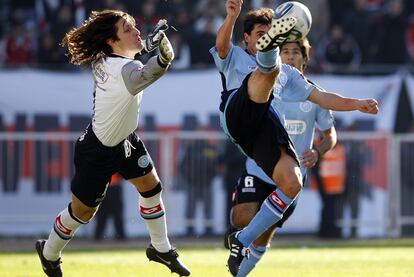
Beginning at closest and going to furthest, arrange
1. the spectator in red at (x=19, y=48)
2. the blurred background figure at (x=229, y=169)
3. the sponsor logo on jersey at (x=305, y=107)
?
1. the sponsor logo on jersey at (x=305, y=107)
2. the blurred background figure at (x=229, y=169)
3. the spectator in red at (x=19, y=48)

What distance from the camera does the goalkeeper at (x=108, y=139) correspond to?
992cm

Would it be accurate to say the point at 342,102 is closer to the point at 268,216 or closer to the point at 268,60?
the point at 268,60

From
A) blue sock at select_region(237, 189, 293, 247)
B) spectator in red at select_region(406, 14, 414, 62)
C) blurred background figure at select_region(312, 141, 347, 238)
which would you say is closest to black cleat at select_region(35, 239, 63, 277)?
blue sock at select_region(237, 189, 293, 247)

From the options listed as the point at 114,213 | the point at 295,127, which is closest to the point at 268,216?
the point at 295,127

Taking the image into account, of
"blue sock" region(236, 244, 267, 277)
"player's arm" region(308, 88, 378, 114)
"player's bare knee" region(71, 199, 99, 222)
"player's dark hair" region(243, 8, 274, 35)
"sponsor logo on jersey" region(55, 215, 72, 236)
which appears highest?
"player's dark hair" region(243, 8, 274, 35)

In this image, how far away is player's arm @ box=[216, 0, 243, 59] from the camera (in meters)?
9.83

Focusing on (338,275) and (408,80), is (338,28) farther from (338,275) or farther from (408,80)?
(338,275)

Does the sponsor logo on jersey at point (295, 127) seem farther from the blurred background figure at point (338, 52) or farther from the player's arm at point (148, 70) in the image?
the blurred background figure at point (338, 52)

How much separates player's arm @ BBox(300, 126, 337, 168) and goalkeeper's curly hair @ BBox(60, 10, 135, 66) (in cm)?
208

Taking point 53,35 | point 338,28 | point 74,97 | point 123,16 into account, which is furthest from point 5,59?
point 123,16

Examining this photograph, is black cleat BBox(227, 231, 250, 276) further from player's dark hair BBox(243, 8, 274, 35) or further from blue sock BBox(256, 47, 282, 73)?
player's dark hair BBox(243, 8, 274, 35)

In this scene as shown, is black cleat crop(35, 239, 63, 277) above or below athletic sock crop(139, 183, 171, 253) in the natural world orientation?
below

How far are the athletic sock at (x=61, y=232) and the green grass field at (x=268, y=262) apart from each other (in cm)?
110

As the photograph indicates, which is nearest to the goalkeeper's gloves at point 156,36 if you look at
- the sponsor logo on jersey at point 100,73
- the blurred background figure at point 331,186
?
the sponsor logo on jersey at point 100,73
